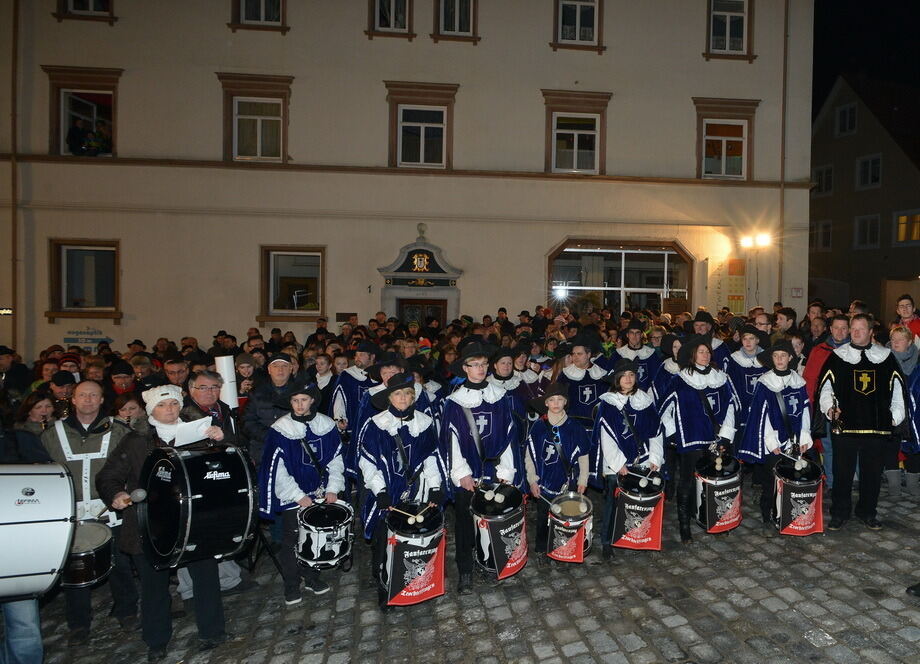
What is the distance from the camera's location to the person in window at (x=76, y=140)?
1655 cm

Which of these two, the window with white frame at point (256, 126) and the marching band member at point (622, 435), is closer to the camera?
the marching band member at point (622, 435)

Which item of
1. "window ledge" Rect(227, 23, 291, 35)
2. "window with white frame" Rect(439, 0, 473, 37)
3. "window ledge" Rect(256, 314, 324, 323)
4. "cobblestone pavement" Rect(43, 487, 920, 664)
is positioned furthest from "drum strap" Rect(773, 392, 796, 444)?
"window ledge" Rect(227, 23, 291, 35)

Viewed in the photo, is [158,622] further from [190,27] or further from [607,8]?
[607,8]

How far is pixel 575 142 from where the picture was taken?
1767 cm

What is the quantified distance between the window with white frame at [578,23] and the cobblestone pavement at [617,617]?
15.5m

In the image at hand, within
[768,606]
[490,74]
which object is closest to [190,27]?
[490,74]

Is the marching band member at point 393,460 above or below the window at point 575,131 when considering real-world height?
below

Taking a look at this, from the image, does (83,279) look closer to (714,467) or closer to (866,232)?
(714,467)

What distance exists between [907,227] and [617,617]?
1138 inches

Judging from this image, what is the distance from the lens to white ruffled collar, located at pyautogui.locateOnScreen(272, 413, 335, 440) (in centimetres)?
507

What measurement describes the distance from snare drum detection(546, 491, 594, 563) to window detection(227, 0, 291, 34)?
15.8 meters

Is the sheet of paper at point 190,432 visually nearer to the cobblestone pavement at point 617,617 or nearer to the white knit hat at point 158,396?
the white knit hat at point 158,396

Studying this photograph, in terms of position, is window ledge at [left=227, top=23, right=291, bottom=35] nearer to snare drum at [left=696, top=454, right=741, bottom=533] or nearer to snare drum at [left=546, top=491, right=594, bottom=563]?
snare drum at [left=546, top=491, right=594, bottom=563]

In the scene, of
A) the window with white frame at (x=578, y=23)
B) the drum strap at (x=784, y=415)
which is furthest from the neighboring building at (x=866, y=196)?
the drum strap at (x=784, y=415)
